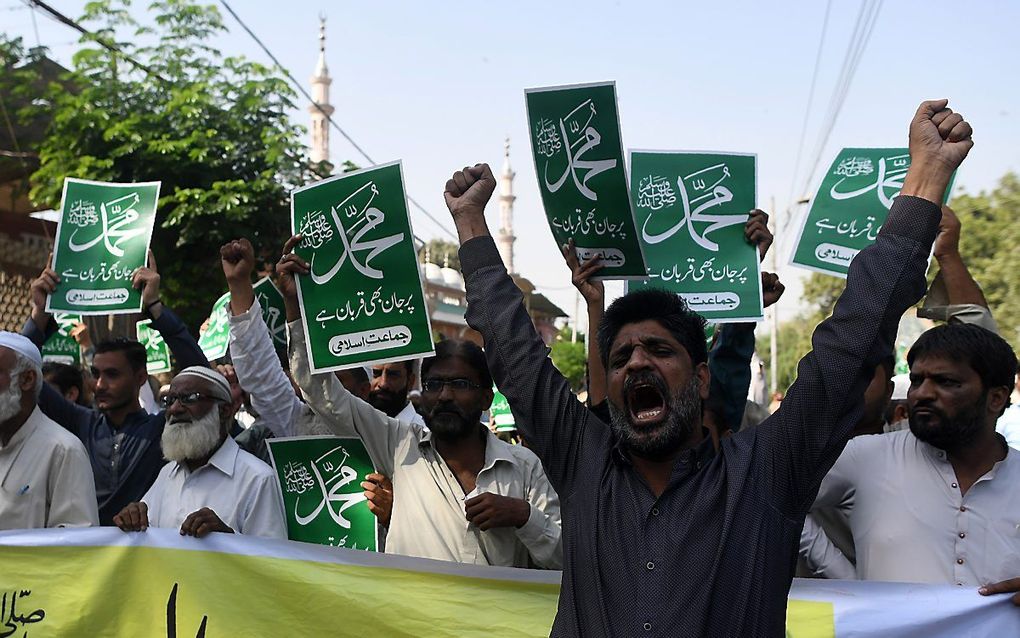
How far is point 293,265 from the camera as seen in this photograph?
13.3ft

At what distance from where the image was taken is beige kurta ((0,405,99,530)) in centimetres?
393

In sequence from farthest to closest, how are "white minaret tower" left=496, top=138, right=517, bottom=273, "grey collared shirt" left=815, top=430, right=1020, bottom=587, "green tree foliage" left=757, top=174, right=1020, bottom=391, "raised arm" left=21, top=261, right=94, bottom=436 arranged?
"white minaret tower" left=496, top=138, right=517, bottom=273 → "green tree foliage" left=757, top=174, right=1020, bottom=391 → "raised arm" left=21, top=261, right=94, bottom=436 → "grey collared shirt" left=815, top=430, right=1020, bottom=587

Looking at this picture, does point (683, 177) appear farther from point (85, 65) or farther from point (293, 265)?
point (85, 65)

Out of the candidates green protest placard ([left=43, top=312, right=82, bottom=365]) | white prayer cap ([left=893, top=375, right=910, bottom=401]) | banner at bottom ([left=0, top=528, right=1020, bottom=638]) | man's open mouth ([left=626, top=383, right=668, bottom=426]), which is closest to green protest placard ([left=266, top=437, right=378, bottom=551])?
banner at bottom ([left=0, top=528, right=1020, bottom=638])

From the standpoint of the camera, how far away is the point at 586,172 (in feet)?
11.5

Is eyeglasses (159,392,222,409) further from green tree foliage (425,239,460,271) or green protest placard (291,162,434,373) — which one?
green tree foliage (425,239,460,271)

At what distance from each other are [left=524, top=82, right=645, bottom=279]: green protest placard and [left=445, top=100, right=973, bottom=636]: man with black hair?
1.04 m

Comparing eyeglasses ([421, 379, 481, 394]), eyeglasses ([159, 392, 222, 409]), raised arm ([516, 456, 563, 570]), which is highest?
eyeglasses ([421, 379, 481, 394])

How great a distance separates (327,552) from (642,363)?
5.77 feet

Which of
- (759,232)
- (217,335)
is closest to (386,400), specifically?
(217,335)

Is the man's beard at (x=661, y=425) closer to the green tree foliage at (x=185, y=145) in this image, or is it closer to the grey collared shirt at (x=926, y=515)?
the grey collared shirt at (x=926, y=515)

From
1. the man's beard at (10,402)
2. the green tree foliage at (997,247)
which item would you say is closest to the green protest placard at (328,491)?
the man's beard at (10,402)

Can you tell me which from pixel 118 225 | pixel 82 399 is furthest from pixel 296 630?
pixel 82 399

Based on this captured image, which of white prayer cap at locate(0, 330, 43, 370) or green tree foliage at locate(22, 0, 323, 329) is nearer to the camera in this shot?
white prayer cap at locate(0, 330, 43, 370)
